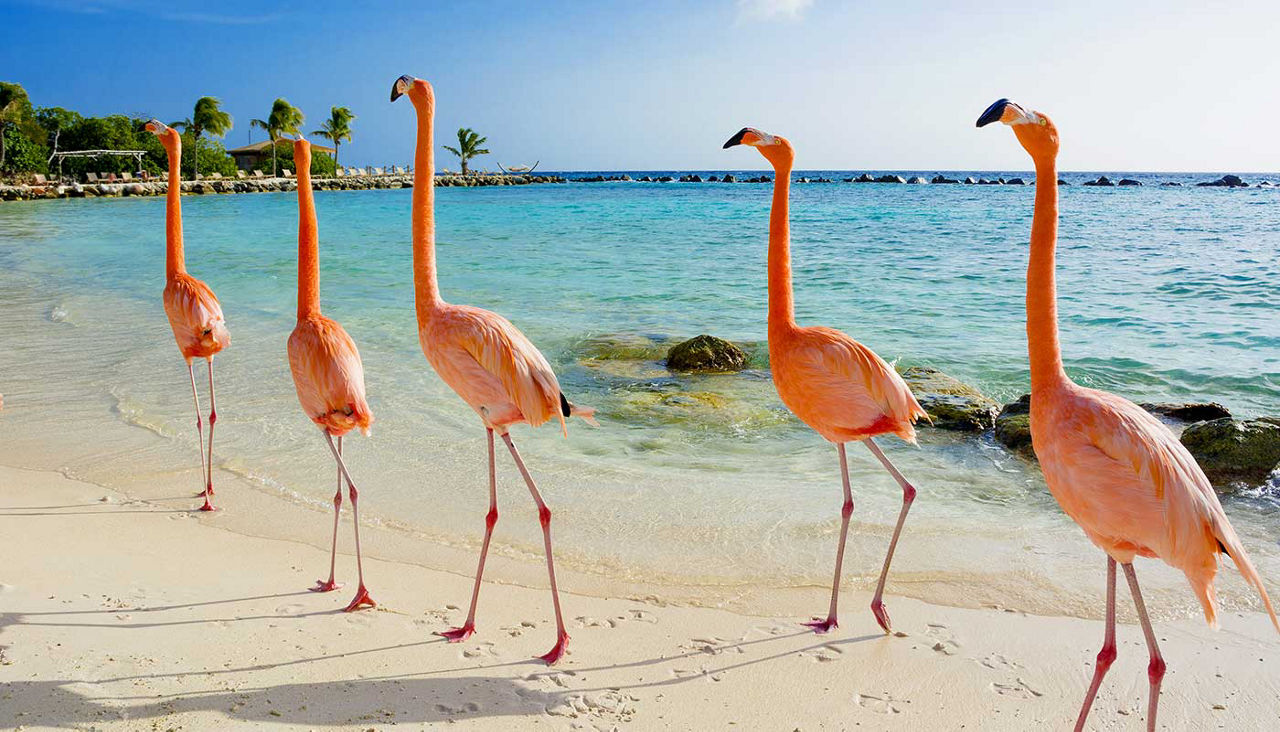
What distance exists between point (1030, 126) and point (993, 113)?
1.00ft

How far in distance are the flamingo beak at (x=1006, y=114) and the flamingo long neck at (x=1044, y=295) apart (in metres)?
0.20

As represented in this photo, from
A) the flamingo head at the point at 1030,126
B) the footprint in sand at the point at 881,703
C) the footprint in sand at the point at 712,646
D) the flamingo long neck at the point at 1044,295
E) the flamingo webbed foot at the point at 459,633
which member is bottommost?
the footprint in sand at the point at 712,646

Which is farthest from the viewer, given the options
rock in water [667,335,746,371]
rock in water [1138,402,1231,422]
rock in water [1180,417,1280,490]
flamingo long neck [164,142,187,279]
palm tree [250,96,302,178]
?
palm tree [250,96,302,178]

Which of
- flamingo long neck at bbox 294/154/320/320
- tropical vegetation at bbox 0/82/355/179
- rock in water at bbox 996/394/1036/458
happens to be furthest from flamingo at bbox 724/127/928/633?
tropical vegetation at bbox 0/82/355/179

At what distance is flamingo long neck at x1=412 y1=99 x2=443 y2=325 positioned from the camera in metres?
3.97

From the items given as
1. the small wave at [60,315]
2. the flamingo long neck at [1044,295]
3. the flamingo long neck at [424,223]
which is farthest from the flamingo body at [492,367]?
the small wave at [60,315]

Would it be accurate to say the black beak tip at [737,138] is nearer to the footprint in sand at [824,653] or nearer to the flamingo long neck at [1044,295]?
the flamingo long neck at [1044,295]

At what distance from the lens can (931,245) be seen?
24250 mm

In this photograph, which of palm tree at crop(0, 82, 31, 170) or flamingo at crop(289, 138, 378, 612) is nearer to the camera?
flamingo at crop(289, 138, 378, 612)

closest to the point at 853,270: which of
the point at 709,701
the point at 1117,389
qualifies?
the point at 1117,389

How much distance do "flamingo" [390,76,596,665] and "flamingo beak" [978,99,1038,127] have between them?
1.91 meters

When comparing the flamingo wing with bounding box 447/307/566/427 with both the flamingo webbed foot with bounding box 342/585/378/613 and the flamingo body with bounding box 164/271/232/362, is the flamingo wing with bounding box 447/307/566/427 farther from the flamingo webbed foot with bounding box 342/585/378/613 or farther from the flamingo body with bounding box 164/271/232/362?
the flamingo body with bounding box 164/271/232/362

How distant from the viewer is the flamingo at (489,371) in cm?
369

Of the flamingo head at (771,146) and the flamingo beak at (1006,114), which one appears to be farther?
the flamingo head at (771,146)
